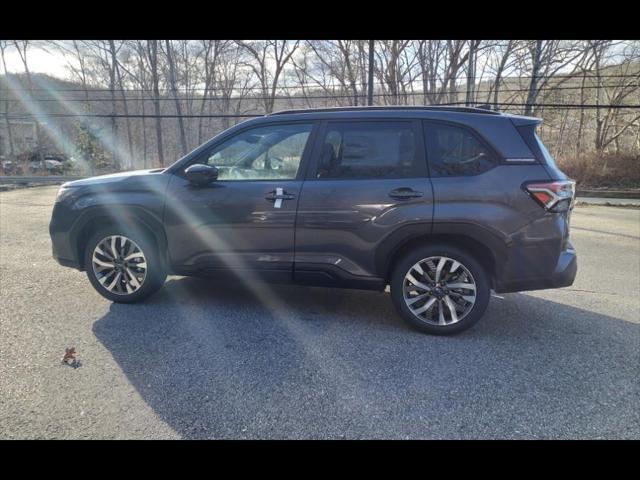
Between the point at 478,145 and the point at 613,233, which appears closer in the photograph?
the point at 478,145

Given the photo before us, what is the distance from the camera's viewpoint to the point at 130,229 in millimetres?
3887

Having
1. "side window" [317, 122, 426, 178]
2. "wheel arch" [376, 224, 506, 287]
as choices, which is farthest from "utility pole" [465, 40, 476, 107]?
"wheel arch" [376, 224, 506, 287]

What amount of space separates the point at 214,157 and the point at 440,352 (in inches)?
108

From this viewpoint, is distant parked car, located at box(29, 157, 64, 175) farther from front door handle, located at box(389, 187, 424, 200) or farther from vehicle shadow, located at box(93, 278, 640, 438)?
front door handle, located at box(389, 187, 424, 200)

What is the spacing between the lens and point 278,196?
3516 millimetres

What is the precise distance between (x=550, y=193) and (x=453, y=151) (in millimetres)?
846

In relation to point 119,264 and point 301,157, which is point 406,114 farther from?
point 119,264

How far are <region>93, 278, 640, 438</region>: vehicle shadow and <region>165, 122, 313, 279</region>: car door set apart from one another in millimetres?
591

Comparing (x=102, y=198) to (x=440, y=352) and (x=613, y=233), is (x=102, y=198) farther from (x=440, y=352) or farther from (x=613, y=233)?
(x=613, y=233)

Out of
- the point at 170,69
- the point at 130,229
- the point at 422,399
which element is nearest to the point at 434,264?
the point at 422,399

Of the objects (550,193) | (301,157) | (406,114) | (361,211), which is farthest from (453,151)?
(301,157)

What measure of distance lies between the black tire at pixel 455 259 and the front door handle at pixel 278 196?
3.86 feet

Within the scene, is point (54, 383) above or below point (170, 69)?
below

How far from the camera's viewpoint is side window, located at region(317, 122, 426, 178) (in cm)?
338
